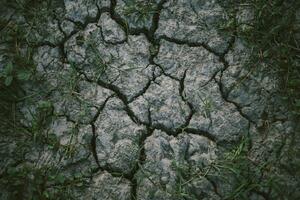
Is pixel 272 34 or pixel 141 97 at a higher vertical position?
pixel 272 34

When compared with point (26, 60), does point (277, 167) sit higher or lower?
lower

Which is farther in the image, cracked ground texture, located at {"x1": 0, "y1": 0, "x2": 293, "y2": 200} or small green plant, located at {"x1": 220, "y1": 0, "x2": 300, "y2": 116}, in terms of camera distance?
small green plant, located at {"x1": 220, "y1": 0, "x2": 300, "y2": 116}

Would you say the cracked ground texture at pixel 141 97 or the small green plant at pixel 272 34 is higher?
the small green plant at pixel 272 34

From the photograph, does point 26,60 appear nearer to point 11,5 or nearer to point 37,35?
point 37,35

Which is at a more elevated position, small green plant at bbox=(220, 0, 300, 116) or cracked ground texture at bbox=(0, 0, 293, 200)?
small green plant at bbox=(220, 0, 300, 116)

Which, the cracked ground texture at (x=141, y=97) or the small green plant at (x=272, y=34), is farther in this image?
the small green plant at (x=272, y=34)

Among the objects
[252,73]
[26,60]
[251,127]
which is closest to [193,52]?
[252,73]

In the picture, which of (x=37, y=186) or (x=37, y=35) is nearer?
(x=37, y=186)

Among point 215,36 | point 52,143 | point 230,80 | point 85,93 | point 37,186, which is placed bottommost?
point 37,186
